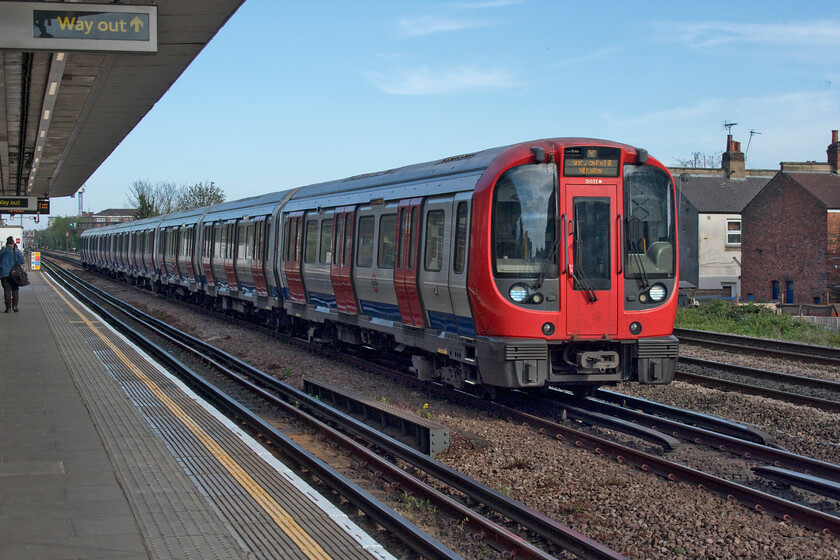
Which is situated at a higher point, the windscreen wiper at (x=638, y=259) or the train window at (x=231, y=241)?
the train window at (x=231, y=241)

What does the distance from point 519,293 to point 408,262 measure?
8.41 feet

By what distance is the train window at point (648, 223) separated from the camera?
32.5 feet

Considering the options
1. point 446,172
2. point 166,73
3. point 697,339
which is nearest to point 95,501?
point 446,172

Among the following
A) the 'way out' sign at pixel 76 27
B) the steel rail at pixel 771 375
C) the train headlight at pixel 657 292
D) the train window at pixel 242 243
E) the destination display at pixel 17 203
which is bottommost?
the steel rail at pixel 771 375

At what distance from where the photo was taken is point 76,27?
8.62m

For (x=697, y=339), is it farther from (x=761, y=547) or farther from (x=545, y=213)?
(x=761, y=547)

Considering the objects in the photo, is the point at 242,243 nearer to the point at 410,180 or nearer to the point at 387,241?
the point at 387,241

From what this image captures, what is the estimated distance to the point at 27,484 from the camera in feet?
21.0

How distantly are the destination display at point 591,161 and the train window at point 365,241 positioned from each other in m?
4.30

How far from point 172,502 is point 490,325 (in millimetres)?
4573

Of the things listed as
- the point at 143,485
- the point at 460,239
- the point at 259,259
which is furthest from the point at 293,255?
the point at 143,485

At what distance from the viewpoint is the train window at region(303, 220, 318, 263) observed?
16.0 meters

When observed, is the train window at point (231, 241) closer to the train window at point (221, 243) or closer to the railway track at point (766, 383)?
the train window at point (221, 243)

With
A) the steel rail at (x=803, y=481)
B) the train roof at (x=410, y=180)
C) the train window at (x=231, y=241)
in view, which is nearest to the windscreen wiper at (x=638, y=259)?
the train roof at (x=410, y=180)
